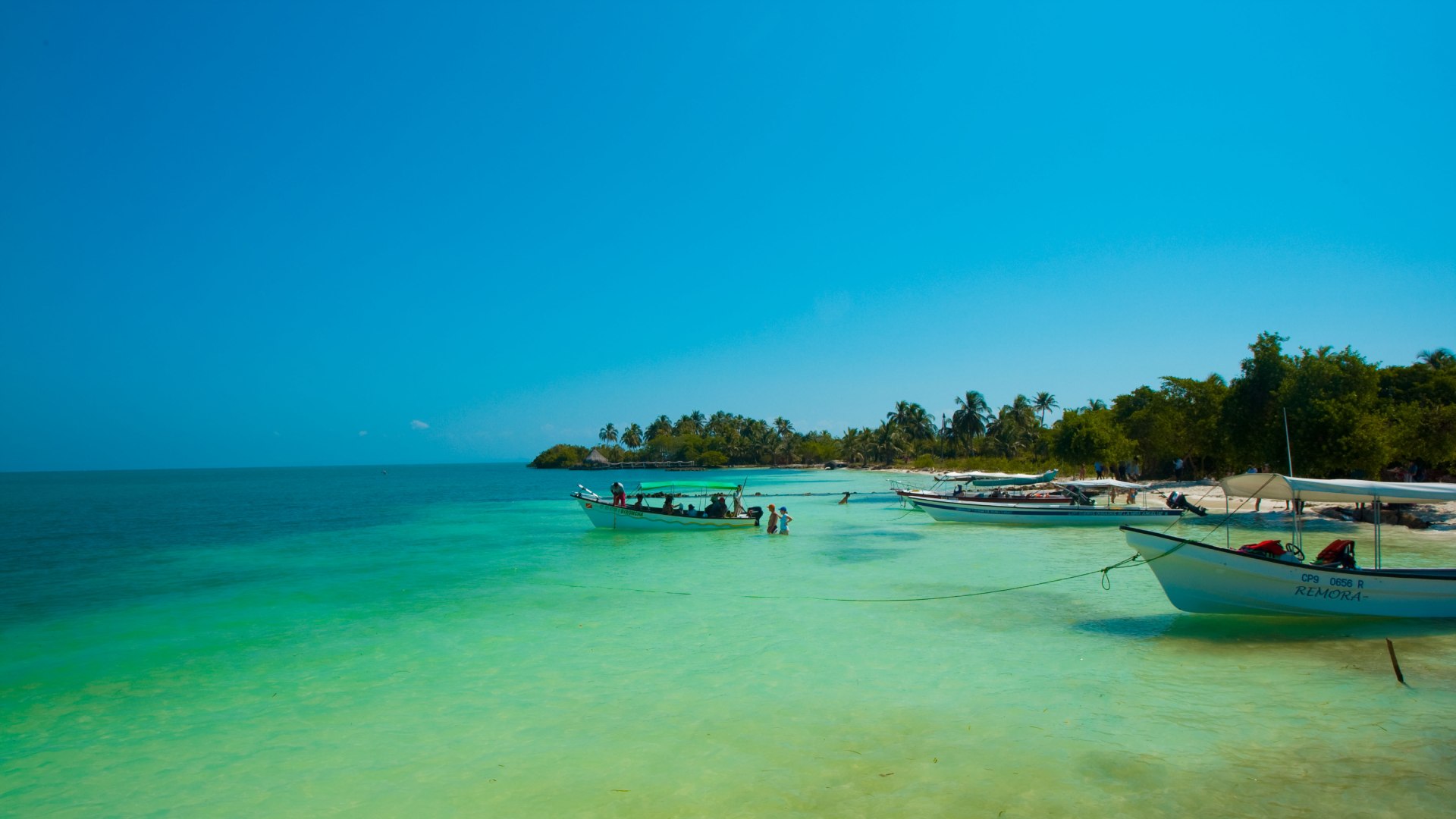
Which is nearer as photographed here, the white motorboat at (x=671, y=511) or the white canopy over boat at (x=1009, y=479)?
the white motorboat at (x=671, y=511)

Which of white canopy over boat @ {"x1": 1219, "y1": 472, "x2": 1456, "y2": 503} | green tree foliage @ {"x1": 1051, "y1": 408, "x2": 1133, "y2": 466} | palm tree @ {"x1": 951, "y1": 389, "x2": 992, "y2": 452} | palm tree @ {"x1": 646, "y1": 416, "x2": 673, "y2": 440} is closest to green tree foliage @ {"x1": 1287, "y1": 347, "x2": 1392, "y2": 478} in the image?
white canopy over boat @ {"x1": 1219, "y1": 472, "x2": 1456, "y2": 503}

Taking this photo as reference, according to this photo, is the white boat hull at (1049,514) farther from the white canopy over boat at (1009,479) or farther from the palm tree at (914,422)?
the palm tree at (914,422)

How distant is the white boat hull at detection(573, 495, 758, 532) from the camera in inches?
1182

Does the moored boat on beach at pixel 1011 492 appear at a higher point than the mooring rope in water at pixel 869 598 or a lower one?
higher

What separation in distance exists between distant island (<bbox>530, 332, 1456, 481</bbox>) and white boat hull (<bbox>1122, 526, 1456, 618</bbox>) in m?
6.96

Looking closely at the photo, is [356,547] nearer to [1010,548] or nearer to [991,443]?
[1010,548]

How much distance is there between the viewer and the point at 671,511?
3009 centimetres

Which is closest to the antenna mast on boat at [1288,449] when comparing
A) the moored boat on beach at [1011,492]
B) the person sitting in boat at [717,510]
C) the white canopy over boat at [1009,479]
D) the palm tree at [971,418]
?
the moored boat on beach at [1011,492]

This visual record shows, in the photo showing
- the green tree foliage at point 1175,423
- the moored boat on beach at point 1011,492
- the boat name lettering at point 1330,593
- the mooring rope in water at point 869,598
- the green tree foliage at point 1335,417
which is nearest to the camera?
the boat name lettering at point 1330,593

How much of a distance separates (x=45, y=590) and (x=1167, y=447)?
5332 centimetres

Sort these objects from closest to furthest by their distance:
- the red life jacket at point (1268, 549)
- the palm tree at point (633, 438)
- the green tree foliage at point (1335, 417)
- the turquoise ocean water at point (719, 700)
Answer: the turquoise ocean water at point (719, 700), the red life jacket at point (1268, 549), the green tree foliage at point (1335, 417), the palm tree at point (633, 438)

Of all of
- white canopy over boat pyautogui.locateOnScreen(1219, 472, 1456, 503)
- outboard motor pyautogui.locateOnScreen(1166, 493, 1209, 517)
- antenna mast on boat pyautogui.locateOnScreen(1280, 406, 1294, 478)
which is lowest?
outboard motor pyautogui.locateOnScreen(1166, 493, 1209, 517)

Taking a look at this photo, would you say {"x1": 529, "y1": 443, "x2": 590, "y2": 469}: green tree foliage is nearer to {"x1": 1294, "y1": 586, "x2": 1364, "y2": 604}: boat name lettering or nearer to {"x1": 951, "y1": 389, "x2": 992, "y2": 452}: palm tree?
{"x1": 951, "y1": 389, "x2": 992, "y2": 452}: palm tree

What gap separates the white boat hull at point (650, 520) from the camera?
30031mm
